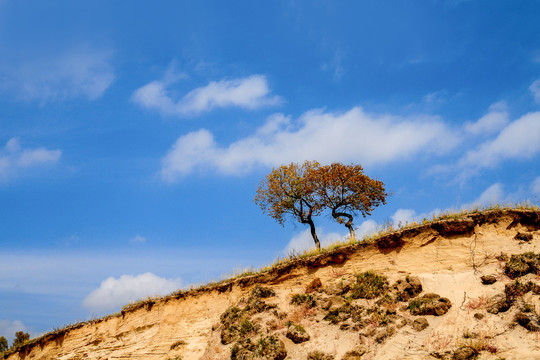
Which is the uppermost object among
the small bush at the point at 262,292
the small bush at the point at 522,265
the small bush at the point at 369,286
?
the small bush at the point at 262,292

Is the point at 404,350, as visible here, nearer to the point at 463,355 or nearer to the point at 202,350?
the point at 463,355

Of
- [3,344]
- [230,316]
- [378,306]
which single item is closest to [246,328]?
[230,316]

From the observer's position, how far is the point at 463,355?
12.7 meters

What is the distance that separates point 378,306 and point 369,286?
130 cm

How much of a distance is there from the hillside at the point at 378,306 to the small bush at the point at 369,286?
0.16 feet

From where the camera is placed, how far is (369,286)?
58.5ft

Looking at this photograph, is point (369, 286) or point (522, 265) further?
point (369, 286)

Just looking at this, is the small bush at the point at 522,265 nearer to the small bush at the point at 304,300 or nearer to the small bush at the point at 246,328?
the small bush at the point at 304,300

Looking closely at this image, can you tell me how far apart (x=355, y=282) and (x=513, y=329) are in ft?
21.8

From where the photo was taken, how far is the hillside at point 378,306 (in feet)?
46.2

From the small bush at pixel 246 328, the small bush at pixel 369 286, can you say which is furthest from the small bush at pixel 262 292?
the small bush at pixel 369 286

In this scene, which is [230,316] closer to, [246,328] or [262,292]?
[246,328]

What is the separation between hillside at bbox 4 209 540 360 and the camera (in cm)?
1409

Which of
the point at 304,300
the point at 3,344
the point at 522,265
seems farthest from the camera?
the point at 3,344
